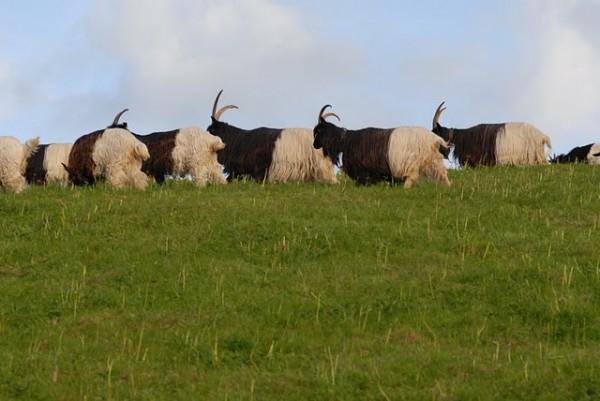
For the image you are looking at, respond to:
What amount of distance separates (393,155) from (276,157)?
2.66 meters

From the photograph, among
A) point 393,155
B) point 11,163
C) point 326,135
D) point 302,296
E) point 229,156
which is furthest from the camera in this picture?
point 229,156

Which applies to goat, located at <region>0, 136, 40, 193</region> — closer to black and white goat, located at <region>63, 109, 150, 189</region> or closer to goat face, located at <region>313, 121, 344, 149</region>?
black and white goat, located at <region>63, 109, 150, 189</region>

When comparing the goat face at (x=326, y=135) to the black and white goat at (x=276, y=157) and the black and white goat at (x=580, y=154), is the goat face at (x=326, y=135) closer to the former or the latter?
the black and white goat at (x=276, y=157)

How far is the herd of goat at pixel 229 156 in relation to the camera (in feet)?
63.6

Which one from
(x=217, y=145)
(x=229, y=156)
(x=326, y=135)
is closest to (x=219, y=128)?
(x=229, y=156)

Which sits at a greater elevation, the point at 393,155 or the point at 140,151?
the point at 393,155

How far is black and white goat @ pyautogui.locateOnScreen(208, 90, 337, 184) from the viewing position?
21.0m

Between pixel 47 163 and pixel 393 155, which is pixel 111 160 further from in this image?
pixel 393 155

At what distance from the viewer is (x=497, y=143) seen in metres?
24.8

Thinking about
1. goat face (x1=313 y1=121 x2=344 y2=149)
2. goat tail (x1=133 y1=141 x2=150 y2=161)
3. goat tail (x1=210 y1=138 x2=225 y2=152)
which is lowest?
goat tail (x1=133 y1=141 x2=150 y2=161)

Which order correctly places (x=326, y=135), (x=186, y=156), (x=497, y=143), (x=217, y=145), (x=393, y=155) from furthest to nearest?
(x=497, y=143) < (x=217, y=145) < (x=186, y=156) < (x=326, y=135) < (x=393, y=155)

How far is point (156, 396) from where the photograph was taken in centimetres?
1024

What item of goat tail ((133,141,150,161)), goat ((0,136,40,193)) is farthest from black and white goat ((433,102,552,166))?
goat ((0,136,40,193))

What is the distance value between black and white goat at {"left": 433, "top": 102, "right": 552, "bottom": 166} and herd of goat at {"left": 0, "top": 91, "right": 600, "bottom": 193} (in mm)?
3535
